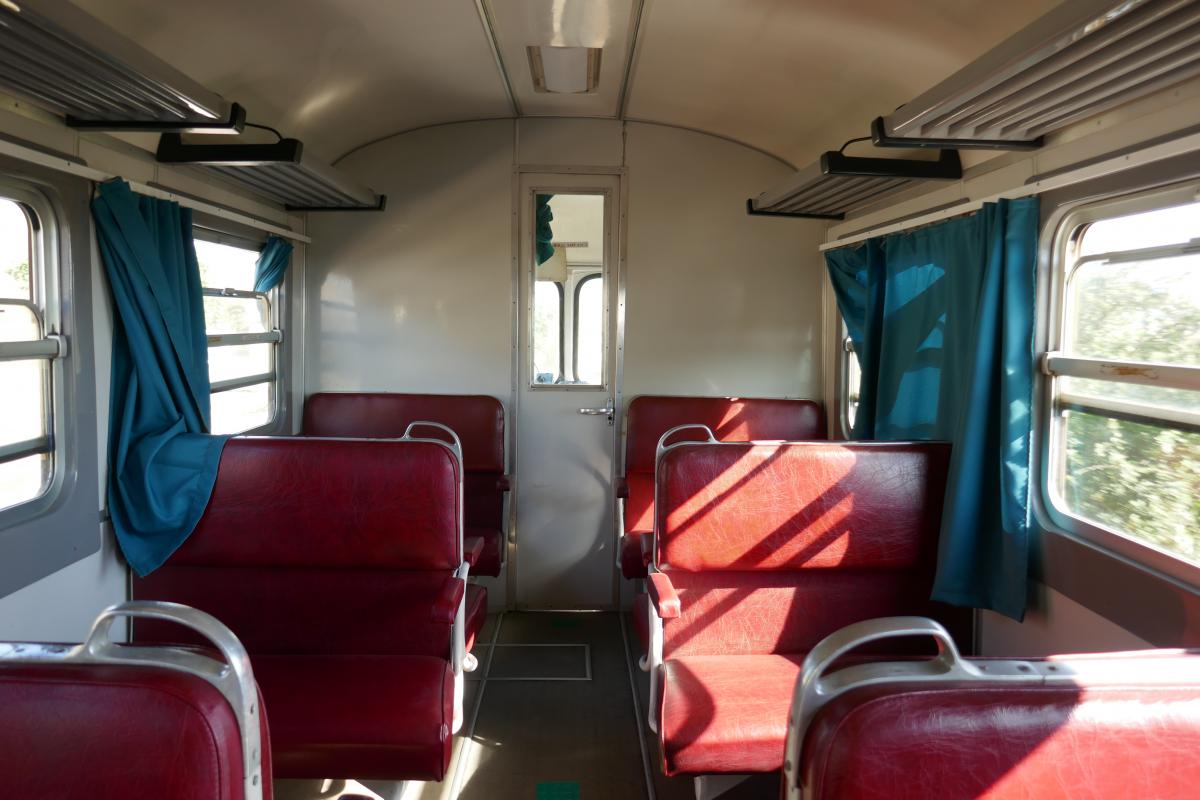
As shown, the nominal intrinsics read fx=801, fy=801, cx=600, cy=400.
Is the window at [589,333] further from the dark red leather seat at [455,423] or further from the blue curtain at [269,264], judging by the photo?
the blue curtain at [269,264]

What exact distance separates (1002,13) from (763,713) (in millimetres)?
2446

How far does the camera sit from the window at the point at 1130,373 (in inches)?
93.4

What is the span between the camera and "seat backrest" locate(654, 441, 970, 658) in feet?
10.0

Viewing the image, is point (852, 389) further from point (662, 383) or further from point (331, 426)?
point (331, 426)

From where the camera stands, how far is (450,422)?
501 centimetres

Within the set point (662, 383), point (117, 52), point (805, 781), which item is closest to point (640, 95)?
point (662, 383)

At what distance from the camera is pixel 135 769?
1273 millimetres

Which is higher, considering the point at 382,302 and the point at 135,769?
the point at 382,302

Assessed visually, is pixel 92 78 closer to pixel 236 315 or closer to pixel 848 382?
pixel 236 315

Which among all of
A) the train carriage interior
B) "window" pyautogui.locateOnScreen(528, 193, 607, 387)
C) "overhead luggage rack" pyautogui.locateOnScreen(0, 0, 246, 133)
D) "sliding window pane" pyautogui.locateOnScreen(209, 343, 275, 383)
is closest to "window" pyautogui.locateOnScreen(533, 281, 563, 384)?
"window" pyautogui.locateOnScreen(528, 193, 607, 387)

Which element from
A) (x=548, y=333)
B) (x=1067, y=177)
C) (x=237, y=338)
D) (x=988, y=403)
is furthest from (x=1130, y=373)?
(x=237, y=338)

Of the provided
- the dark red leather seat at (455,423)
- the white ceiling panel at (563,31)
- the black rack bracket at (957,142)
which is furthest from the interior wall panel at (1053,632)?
the white ceiling panel at (563,31)

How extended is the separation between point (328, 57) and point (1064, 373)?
338 centimetres

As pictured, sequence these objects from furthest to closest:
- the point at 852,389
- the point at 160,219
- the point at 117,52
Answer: the point at 852,389 → the point at 160,219 → the point at 117,52
